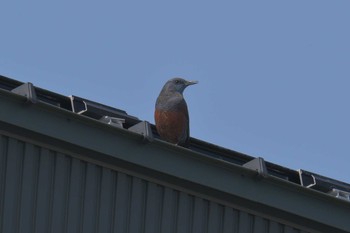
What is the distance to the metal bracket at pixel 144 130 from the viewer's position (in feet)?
36.3

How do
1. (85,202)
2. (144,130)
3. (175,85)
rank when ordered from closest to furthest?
(85,202), (144,130), (175,85)

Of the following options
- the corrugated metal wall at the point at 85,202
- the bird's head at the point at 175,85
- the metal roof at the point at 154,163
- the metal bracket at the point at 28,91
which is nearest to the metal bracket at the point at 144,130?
the metal roof at the point at 154,163

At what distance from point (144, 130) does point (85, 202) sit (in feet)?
3.13

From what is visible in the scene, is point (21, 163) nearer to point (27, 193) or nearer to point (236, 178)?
point (27, 193)

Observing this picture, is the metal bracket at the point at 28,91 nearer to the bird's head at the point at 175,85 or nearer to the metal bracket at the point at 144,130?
the metal bracket at the point at 144,130

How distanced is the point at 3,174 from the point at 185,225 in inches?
76.1

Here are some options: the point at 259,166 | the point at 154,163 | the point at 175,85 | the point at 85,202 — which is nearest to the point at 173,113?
the point at 175,85

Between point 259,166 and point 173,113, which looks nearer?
point 259,166

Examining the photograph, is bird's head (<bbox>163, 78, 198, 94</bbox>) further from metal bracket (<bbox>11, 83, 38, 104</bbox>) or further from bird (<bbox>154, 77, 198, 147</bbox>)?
metal bracket (<bbox>11, 83, 38, 104</bbox>)

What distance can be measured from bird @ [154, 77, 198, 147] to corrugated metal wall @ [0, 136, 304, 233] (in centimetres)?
196

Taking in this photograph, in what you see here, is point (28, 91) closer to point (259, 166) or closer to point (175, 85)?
point (259, 166)

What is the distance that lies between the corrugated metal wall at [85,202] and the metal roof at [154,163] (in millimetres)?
20

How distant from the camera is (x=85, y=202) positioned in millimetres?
10742

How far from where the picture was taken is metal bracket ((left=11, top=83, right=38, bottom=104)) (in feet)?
34.6
